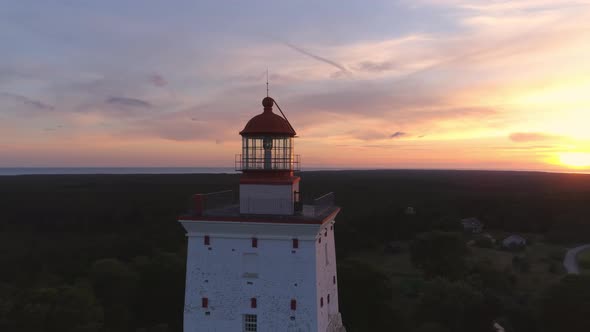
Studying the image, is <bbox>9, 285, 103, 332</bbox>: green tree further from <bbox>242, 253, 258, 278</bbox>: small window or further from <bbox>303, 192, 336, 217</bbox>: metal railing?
<bbox>303, 192, 336, 217</bbox>: metal railing

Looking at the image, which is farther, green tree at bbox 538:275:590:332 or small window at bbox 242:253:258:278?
green tree at bbox 538:275:590:332

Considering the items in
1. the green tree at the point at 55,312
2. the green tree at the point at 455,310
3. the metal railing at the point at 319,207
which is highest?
the metal railing at the point at 319,207

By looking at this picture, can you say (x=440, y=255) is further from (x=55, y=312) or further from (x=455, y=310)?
(x=55, y=312)

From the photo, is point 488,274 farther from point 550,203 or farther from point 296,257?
point 550,203

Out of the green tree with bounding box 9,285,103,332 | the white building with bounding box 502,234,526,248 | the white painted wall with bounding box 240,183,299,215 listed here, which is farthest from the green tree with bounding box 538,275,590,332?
the white building with bounding box 502,234,526,248

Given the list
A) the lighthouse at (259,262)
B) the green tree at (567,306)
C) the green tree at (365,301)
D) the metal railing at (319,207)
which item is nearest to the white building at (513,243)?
the green tree at (567,306)

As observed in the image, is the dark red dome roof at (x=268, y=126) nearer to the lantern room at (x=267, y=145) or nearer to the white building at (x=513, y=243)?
the lantern room at (x=267, y=145)

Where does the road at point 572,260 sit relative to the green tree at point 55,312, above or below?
below
